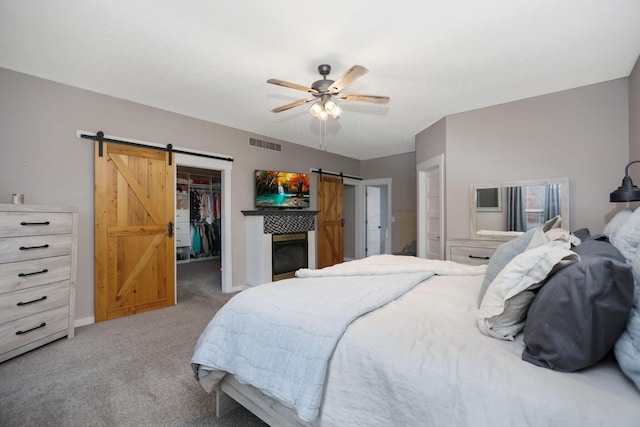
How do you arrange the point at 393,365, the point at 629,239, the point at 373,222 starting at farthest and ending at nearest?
the point at 373,222 → the point at 629,239 → the point at 393,365

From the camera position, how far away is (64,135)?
2.96 meters

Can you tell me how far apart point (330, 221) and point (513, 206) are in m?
3.36

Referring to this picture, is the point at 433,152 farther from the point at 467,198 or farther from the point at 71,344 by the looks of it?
the point at 71,344

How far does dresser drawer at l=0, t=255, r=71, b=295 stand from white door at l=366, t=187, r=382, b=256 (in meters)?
5.69

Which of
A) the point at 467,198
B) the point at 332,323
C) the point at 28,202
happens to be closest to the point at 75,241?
the point at 28,202

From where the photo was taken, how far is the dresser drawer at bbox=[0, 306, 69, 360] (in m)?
2.25

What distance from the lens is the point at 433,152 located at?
4.30m

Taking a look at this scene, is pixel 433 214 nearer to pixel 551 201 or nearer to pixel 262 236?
pixel 551 201

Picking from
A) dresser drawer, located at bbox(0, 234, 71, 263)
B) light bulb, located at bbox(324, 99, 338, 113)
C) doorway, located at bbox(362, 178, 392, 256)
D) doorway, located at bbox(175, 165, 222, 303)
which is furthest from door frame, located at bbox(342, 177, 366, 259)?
dresser drawer, located at bbox(0, 234, 71, 263)

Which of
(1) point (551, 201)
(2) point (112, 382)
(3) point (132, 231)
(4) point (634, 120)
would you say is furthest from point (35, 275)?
(4) point (634, 120)

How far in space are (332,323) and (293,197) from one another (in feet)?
13.2

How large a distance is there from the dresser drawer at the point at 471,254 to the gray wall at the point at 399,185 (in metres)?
2.47

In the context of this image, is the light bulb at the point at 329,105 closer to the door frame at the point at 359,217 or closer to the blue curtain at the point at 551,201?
the blue curtain at the point at 551,201

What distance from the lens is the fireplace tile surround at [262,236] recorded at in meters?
4.36
